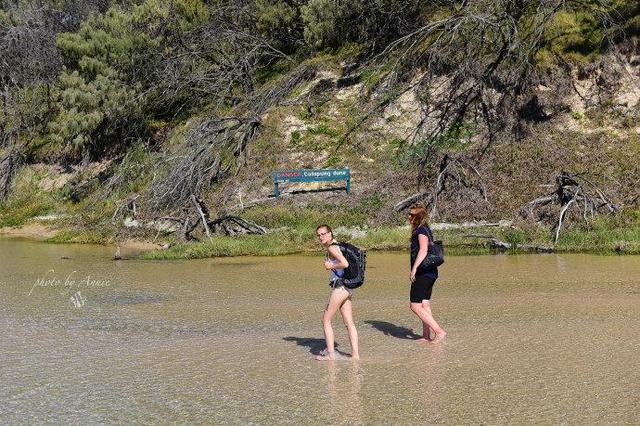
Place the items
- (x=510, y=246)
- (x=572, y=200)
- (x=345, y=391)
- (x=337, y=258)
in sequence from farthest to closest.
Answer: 1. (x=572, y=200)
2. (x=510, y=246)
3. (x=337, y=258)
4. (x=345, y=391)

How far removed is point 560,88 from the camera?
2742 centimetres

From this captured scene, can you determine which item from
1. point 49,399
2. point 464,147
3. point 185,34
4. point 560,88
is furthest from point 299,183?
point 49,399

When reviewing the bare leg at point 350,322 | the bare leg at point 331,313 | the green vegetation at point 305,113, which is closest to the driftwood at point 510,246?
the green vegetation at point 305,113

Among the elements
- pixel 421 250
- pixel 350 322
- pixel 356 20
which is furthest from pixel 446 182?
pixel 350 322

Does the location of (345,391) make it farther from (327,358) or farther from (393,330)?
(393,330)

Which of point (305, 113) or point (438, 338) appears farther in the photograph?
point (305, 113)

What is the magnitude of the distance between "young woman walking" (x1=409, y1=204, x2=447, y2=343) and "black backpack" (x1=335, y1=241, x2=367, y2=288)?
1052mm

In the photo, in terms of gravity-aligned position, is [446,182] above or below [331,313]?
above

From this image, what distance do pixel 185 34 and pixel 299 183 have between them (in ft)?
39.0

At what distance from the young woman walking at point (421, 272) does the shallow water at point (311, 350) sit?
0.40m

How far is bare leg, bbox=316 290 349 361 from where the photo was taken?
898 centimetres

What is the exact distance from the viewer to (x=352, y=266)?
29.3ft

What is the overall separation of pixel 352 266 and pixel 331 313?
61cm

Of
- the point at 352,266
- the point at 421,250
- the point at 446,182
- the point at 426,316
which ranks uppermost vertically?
the point at 446,182
